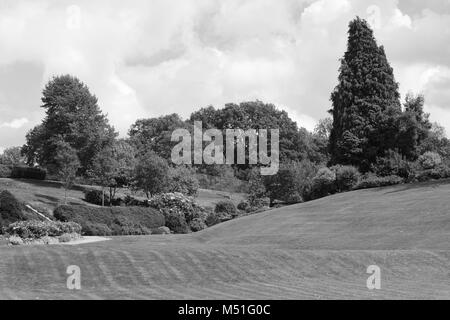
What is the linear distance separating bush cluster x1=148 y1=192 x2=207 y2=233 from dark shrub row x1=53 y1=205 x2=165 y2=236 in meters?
2.58

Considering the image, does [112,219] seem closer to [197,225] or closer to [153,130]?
[197,225]

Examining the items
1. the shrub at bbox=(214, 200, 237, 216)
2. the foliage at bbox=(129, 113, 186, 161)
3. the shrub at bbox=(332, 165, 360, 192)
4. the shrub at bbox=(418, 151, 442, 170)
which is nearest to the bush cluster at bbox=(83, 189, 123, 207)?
the shrub at bbox=(214, 200, 237, 216)

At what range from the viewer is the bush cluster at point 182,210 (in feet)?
158

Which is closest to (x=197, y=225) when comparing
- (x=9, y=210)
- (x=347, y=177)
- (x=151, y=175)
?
(x=347, y=177)

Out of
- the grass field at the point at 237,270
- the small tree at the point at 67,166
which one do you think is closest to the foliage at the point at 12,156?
the small tree at the point at 67,166

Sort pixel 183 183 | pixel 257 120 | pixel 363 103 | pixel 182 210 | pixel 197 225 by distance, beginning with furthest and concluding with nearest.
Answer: pixel 257 120
pixel 183 183
pixel 182 210
pixel 363 103
pixel 197 225

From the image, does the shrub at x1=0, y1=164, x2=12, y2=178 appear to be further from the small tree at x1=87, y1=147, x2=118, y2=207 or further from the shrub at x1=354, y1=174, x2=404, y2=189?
the shrub at x1=354, y1=174, x2=404, y2=189

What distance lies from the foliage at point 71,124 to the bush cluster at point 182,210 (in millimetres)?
20266

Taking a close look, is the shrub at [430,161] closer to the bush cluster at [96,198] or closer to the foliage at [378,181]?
the foliage at [378,181]

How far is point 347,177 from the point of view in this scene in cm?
4594

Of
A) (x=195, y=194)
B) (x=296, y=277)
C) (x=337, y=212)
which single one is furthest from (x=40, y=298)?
(x=195, y=194)

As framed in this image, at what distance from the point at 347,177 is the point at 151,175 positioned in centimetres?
2084

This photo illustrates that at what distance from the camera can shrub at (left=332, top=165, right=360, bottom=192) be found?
150 ft
